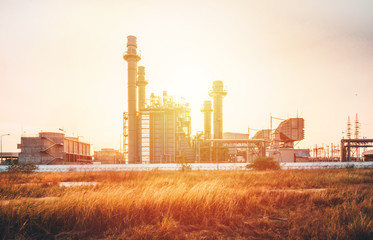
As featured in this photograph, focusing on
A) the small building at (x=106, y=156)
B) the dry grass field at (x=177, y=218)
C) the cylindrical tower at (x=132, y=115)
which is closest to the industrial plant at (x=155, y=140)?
the cylindrical tower at (x=132, y=115)

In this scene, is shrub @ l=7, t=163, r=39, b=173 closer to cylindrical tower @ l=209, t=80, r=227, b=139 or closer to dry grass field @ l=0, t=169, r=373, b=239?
dry grass field @ l=0, t=169, r=373, b=239

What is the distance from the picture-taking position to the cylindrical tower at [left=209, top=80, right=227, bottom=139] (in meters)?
65.8

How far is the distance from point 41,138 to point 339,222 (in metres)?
64.8

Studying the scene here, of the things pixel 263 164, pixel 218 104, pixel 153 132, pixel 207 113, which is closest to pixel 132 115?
pixel 153 132

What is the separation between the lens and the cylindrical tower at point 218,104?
65850 mm

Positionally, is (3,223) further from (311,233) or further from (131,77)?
(131,77)

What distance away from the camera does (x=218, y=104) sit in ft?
220

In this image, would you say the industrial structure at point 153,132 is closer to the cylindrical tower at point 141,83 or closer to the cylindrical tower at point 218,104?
the cylindrical tower at point 141,83

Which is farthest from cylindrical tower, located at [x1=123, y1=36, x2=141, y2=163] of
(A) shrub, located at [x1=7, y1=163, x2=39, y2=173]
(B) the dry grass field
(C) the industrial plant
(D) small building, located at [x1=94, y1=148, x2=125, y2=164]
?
(B) the dry grass field

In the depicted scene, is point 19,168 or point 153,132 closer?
point 19,168

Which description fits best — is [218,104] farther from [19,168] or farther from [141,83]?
[19,168]

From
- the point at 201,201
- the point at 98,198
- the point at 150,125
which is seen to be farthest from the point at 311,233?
the point at 150,125

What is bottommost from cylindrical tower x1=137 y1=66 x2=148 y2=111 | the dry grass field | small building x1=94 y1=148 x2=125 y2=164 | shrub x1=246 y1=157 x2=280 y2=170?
small building x1=94 y1=148 x2=125 y2=164

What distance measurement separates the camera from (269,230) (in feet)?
24.6
